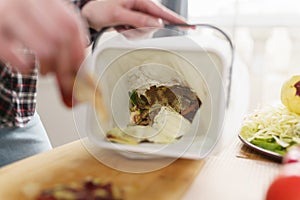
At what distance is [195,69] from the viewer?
55cm

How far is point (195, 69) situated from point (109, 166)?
0.18m

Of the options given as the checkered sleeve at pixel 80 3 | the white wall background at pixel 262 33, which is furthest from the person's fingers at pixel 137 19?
the white wall background at pixel 262 33

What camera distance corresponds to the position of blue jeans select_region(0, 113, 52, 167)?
697mm

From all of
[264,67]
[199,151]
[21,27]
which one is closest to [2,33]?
[21,27]

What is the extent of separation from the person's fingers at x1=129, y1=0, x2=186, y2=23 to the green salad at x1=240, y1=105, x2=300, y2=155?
0.25m

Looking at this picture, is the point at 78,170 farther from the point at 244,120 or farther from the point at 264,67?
the point at 264,67

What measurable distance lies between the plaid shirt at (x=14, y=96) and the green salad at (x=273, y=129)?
392mm

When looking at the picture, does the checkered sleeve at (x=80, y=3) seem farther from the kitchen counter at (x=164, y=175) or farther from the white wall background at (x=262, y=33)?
the white wall background at (x=262, y=33)

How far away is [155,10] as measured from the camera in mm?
620

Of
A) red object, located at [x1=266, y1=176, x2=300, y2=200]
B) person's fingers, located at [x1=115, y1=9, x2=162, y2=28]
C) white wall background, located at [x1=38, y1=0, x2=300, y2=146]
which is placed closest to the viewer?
red object, located at [x1=266, y1=176, x2=300, y2=200]

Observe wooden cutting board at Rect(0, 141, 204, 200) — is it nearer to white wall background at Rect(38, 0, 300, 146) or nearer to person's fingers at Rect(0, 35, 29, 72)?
person's fingers at Rect(0, 35, 29, 72)

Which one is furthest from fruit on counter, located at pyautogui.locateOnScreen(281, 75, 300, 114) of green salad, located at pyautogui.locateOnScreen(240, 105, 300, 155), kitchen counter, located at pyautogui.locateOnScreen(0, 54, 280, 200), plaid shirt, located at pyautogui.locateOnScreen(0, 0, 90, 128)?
plaid shirt, located at pyautogui.locateOnScreen(0, 0, 90, 128)

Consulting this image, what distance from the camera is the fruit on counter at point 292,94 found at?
758mm

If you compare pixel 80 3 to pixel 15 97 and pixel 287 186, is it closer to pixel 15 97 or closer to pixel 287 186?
pixel 15 97
